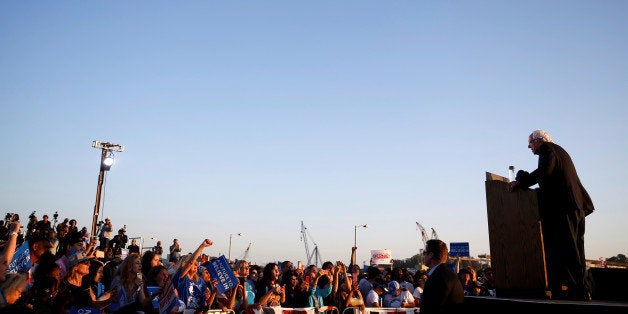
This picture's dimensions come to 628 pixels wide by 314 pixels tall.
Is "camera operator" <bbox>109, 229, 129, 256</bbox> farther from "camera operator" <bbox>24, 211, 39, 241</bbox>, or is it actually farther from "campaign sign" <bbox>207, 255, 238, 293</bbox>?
"campaign sign" <bbox>207, 255, 238, 293</bbox>

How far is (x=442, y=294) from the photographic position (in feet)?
16.7

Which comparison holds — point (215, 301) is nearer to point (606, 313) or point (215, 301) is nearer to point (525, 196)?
point (525, 196)

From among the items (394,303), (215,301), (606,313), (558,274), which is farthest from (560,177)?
(394,303)

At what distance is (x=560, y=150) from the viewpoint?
549 centimetres

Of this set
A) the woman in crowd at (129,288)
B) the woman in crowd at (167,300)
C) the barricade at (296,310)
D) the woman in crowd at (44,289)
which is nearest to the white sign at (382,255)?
the barricade at (296,310)

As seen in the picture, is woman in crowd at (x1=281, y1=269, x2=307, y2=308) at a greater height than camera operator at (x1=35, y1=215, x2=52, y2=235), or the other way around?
camera operator at (x1=35, y1=215, x2=52, y2=235)

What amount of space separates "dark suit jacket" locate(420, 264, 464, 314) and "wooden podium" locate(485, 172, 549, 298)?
0.49m

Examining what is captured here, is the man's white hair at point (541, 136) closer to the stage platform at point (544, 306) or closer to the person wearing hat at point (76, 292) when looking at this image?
the stage platform at point (544, 306)

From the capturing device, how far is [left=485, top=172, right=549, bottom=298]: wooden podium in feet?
16.3

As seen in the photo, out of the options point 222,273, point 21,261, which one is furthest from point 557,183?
point 21,261

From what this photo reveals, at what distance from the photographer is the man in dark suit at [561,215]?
4871 millimetres

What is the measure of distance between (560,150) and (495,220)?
1.18 metres

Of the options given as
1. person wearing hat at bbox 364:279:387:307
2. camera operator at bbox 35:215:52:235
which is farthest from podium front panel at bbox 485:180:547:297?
camera operator at bbox 35:215:52:235

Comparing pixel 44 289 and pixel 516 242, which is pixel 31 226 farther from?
pixel 516 242
